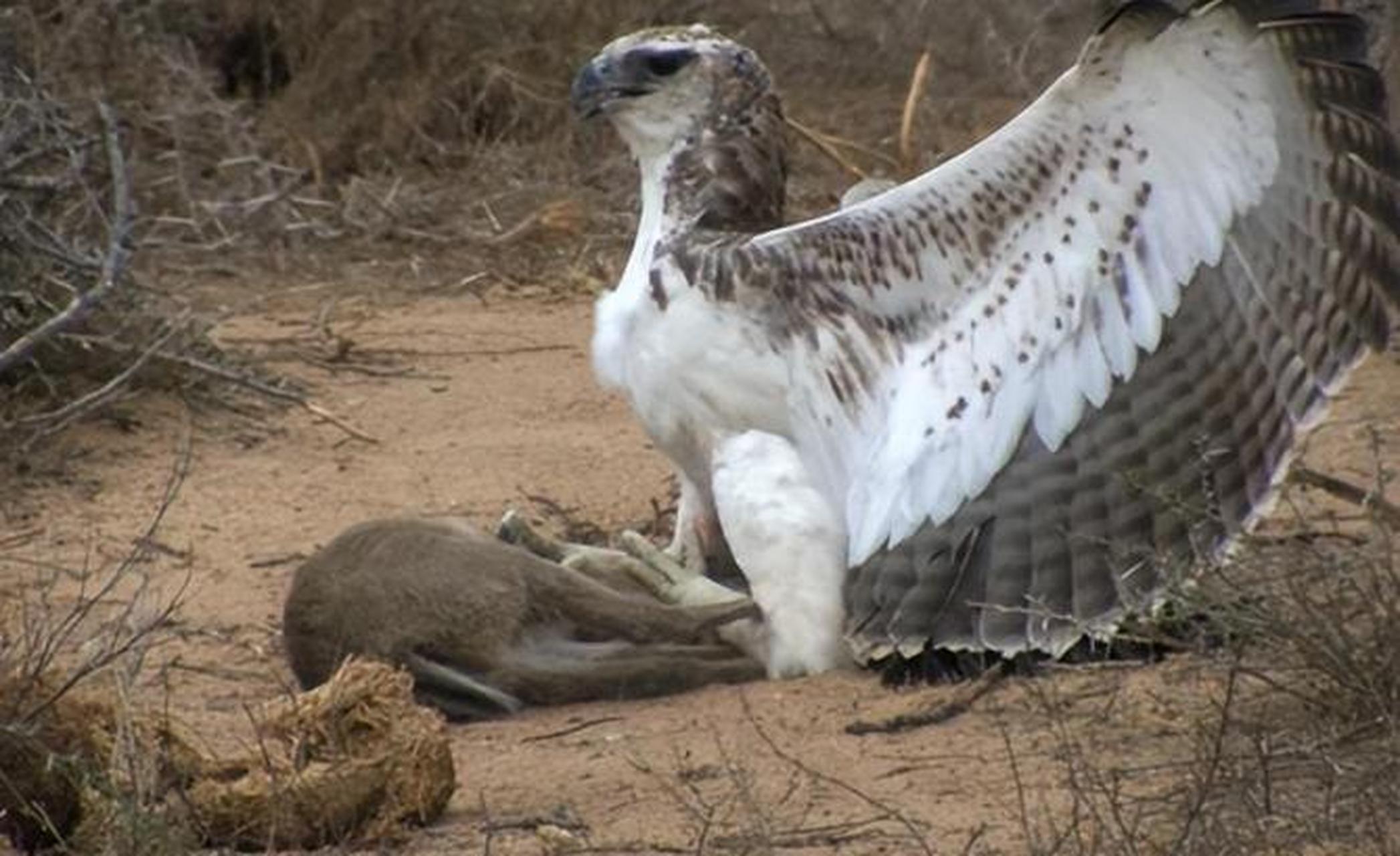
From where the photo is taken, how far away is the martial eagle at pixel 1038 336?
22.4 ft

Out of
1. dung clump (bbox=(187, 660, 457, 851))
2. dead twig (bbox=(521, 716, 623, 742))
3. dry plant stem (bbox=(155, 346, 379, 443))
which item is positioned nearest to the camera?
→ dung clump (bbox=(187, 660, 457, 851))

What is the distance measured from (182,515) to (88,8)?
3.34m

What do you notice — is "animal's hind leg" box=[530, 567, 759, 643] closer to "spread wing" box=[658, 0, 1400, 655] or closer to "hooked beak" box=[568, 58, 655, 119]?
"spread wing" box=[658, 0, 1400, 655]

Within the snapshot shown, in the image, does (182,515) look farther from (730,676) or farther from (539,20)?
(539,20)

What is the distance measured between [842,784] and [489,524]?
244 centimetres

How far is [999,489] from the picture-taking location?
23.3ft

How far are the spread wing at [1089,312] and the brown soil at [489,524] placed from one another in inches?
12.0

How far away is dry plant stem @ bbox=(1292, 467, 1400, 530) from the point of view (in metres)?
5.94

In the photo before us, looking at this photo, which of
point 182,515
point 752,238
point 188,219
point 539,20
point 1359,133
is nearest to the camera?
point 1359,133

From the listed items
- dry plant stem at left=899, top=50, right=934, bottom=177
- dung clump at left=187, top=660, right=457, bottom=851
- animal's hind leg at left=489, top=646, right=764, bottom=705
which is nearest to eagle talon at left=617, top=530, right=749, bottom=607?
animal's hind leg at left=489, top=646, right=764, bottom=705

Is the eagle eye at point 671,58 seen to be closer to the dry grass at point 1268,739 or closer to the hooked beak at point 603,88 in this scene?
the hooked beak at point 603,88

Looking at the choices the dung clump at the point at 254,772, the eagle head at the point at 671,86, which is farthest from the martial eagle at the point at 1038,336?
the dung clump at the point at 254,772

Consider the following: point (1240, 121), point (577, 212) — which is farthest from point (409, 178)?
point (1240, 121)

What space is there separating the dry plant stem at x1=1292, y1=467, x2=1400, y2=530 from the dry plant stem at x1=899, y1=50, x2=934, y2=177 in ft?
10.5
